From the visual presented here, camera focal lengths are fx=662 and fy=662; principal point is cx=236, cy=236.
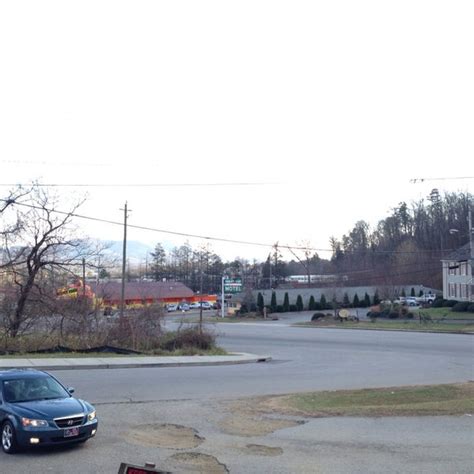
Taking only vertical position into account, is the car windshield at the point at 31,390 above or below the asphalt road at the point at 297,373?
above

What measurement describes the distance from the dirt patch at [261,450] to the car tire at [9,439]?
3601 mm

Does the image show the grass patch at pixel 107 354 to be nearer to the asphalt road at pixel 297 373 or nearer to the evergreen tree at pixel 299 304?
the asphalt road at pixel 297 373

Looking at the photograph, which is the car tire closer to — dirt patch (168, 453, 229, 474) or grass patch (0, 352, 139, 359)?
dirt patch (168, 453, 229, 474)

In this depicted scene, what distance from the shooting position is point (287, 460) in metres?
10.1

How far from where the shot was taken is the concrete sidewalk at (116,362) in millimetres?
24359

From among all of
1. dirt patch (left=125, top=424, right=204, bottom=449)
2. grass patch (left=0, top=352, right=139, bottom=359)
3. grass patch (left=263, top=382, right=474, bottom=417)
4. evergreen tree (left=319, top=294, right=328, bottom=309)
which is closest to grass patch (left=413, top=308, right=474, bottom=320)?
evergreen tree (left=319, top=294, right=328, bottom=309)

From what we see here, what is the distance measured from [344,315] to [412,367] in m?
41.8

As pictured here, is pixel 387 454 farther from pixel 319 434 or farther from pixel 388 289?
pixel 388 289

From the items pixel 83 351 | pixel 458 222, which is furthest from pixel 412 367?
pixel 458 222

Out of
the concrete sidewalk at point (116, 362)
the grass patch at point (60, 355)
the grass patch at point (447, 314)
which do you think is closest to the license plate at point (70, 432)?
the concrete sidewalk at point (116, 362)

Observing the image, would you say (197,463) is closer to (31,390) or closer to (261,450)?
(261,450)

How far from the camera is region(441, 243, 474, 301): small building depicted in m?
73.1

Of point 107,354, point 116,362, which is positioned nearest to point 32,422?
point 116,362

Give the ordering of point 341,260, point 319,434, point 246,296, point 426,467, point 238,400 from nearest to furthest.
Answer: point 426,467
point 319,434
point 238,400
point 246,296
point 341,260
